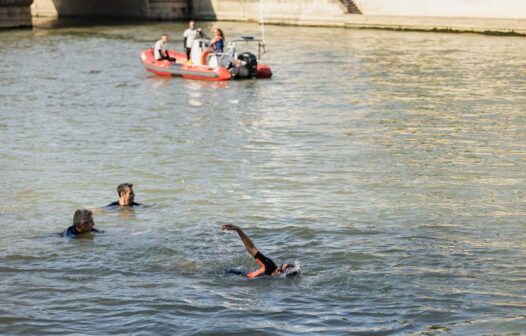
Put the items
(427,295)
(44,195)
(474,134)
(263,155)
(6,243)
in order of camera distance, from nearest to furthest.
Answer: (427,295) < (6,243) < (44,195) < (263,155) < (474,134)

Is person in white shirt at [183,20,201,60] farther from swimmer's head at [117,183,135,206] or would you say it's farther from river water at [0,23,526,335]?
swimmer's head at [117,183,135,206]

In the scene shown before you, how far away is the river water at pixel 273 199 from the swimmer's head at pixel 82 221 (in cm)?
21

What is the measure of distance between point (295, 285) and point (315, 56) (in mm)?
28229

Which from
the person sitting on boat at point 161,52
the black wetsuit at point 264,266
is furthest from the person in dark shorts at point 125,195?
the person sitting on boat at point 161,52

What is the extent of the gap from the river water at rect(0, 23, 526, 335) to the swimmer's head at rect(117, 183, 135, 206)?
30cm

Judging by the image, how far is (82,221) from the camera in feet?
48.1

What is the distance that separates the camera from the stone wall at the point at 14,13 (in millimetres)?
56500

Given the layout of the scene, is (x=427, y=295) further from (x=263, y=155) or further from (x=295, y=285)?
(x=263, y=155)

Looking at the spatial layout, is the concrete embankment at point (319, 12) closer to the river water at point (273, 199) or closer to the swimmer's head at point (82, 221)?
the river water at point (273, 199)

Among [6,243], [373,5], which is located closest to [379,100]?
[6,243]

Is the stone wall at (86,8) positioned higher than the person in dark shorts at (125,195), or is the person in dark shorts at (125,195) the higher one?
the stone wall at (86,8)

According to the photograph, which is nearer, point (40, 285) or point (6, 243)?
point (40, 285)

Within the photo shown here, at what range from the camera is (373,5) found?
178ft

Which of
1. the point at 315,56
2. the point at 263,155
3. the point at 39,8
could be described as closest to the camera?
the point at 263,155
